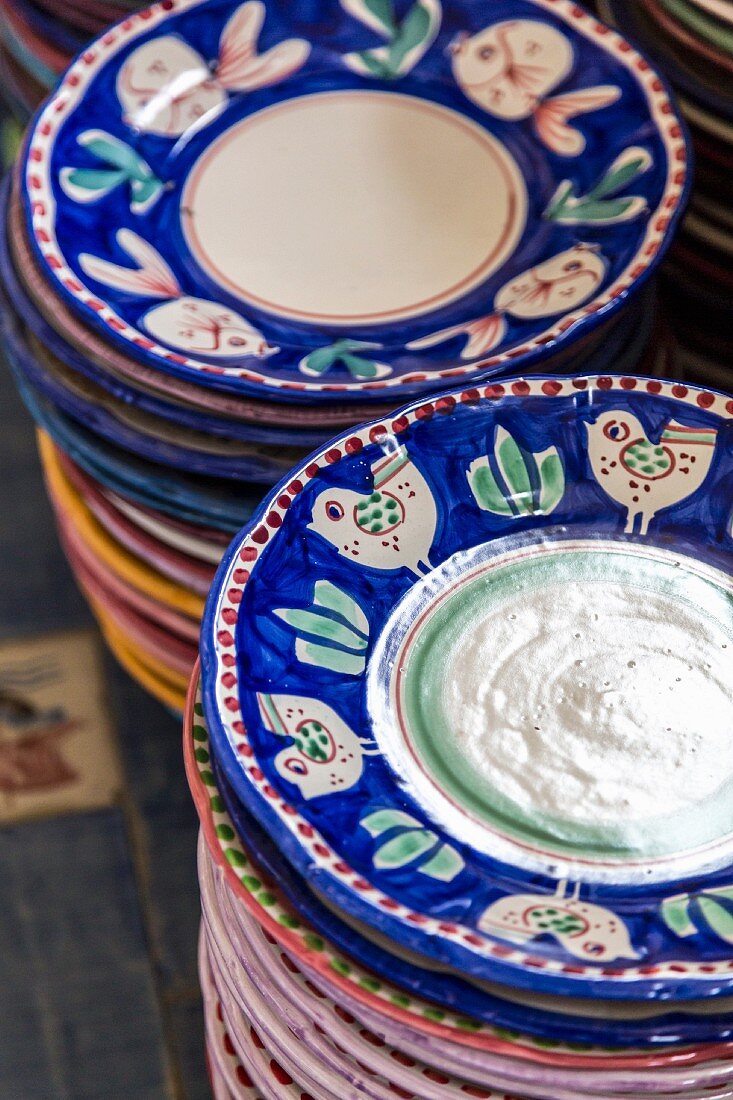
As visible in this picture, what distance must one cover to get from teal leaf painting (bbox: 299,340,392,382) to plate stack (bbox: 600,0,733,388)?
213 millimetres

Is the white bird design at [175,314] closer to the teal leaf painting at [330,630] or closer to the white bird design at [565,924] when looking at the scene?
the teal leaf painting at [330,630]

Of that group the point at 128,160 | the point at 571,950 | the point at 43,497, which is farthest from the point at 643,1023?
the point at 43,497

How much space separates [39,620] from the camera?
1.11 meters

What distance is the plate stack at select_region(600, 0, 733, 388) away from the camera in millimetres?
797

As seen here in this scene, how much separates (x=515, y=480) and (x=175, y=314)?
22cm

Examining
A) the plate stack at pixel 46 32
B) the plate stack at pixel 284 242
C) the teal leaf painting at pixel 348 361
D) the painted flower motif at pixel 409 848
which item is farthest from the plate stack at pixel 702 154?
the painted flower motif at pixel 409 848

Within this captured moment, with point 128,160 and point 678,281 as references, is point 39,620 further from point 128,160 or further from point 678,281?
point 678,281

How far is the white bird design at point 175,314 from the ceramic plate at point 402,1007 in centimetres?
30

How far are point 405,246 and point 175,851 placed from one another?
0.43 m

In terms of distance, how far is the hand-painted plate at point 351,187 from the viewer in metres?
0.74

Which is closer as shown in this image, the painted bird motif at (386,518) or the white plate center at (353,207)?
the painted bird motif at (386,518)

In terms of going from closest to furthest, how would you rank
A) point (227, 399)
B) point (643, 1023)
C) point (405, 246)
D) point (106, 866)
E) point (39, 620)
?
point (643, 1023), point (227, 399), point (405, 246), point (106, 866), point (39, 620)

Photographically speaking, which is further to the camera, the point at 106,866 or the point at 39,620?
the point at 39,620

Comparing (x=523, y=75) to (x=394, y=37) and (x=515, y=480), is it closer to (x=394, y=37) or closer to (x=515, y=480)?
(x=394, y=37)
